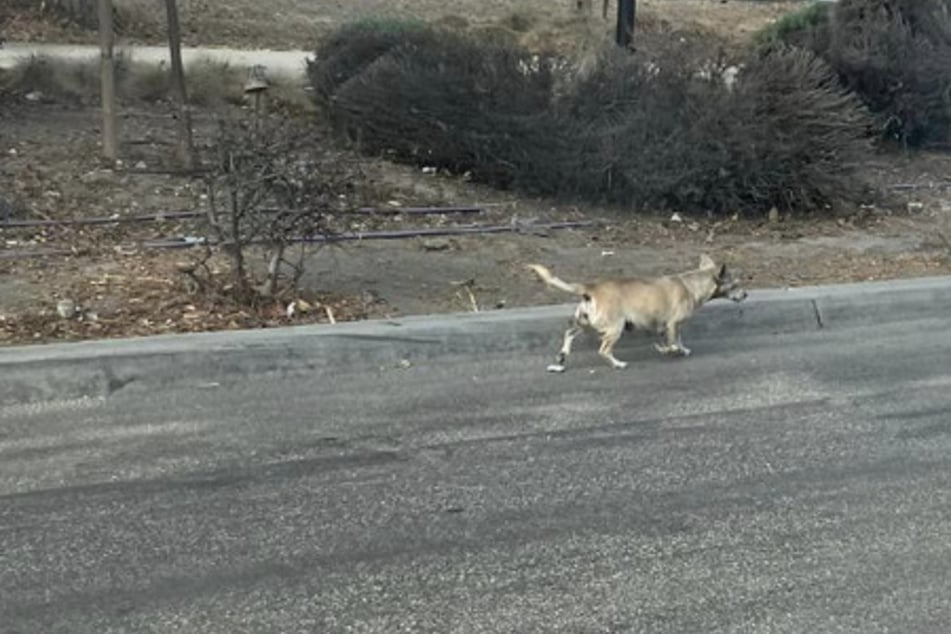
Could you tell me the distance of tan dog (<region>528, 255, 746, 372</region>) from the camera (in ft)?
22.0

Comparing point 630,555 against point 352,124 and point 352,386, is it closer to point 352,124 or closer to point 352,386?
point 352,386

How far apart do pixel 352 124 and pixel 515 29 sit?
10.3m

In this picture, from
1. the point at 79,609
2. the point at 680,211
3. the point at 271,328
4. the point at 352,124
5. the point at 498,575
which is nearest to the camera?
the point at 79,609

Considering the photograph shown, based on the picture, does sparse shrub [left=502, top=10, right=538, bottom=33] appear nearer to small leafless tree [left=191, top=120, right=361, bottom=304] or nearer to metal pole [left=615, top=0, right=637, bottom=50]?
metal pole [left=615, top=0, right=637, bottom=50]

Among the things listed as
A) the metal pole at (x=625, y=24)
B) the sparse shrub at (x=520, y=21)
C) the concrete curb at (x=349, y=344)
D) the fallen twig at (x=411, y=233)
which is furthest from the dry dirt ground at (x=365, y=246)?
the sparse shrub at (x=520, y=21)

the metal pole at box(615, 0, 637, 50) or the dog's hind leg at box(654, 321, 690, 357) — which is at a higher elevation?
the metal pole at box(615, 0, 637, 50)

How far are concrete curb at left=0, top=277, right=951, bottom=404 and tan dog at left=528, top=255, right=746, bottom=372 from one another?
0.39 meters

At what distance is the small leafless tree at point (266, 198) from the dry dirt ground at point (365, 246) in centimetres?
22

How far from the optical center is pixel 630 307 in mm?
6781

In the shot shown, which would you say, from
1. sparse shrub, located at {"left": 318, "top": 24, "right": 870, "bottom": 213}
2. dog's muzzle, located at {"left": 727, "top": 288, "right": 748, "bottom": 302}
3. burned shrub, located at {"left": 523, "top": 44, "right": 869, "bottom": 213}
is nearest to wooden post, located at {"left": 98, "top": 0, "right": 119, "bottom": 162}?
sparse shrub, located at {"left": 318, "top": 24, "right": 870, "bottom": 213}

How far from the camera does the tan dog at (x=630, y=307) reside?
6719 mm

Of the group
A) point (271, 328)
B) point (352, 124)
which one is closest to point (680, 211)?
point (352, 124)

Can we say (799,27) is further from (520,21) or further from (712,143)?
(712,143)

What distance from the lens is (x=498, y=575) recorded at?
4.30m
